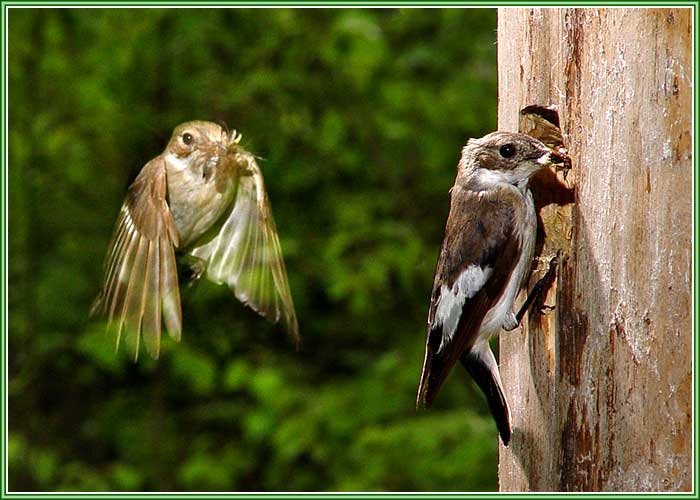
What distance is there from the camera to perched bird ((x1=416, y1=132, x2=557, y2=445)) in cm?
258

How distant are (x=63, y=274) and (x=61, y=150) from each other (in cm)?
83

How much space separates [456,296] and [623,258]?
19.8 inches

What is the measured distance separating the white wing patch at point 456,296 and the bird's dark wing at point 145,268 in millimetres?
729

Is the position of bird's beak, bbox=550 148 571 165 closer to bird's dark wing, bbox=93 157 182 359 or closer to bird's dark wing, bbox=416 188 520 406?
bird's dark wing, bbox=416 188 520 406

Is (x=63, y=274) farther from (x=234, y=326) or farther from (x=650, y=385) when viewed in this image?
(x=650, y=385)

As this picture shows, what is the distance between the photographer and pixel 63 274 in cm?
623

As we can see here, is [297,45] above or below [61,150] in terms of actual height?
above

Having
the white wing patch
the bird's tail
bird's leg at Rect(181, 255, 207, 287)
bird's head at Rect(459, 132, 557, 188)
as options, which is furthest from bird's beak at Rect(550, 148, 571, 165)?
bird's leg at Rect(181, 255, 207, 287)

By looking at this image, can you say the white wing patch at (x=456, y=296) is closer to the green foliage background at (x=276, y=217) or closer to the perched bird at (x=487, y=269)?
the perched bird at (x=487, y=269)

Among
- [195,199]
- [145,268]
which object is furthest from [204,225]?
[145,268]

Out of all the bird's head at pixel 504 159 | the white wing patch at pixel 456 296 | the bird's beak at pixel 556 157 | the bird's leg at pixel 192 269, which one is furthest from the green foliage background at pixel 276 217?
the bird's beak at pixel 556 157

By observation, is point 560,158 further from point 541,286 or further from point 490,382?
point 490,382

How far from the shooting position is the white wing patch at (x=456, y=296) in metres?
2.60

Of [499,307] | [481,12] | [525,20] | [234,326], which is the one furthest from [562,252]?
[481,12]
